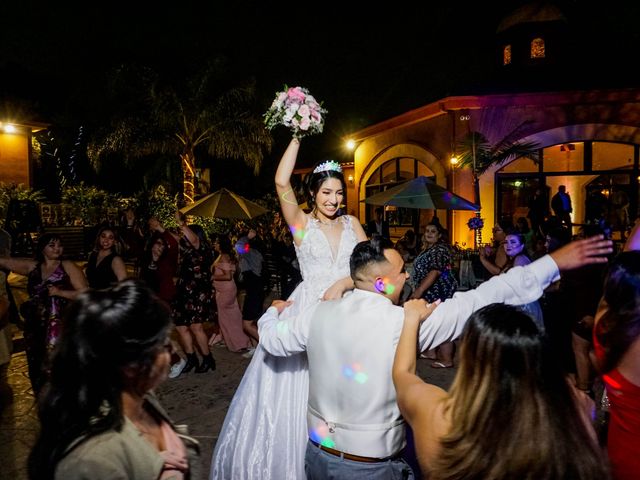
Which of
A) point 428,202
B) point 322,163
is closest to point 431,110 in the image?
point 428,202

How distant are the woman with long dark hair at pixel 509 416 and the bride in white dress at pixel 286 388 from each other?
4.83 feet

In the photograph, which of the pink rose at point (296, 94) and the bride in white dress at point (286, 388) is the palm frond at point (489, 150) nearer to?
the bride in white dress at point (286, 388)

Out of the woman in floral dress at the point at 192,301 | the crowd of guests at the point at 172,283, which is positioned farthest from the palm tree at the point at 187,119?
the woman in floral dress at the point at 192,301

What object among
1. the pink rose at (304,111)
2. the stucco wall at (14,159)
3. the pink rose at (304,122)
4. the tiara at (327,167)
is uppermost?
the stucco wall at (14,159)

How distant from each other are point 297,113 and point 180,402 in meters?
3.56

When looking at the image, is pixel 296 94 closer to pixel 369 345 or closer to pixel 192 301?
pixel 369 345

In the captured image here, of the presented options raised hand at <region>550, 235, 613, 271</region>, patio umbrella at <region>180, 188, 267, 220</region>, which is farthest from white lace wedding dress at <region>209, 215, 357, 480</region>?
patio umbrella at <region>180, 188, 267, 220</region>

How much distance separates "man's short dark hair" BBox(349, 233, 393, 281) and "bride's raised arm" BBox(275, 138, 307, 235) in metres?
0.85

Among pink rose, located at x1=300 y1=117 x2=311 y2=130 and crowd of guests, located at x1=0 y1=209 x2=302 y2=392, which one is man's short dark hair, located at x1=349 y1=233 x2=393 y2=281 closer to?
pink rose, located at x1=300 y1=117 x2=311 y2=130

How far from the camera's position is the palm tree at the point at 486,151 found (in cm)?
1563

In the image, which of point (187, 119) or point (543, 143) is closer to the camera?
point (543, 143)

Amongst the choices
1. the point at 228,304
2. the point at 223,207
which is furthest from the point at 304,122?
the point at 223,207

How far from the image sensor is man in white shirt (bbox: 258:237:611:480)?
7.59 feet

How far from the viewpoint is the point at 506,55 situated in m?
20.6
